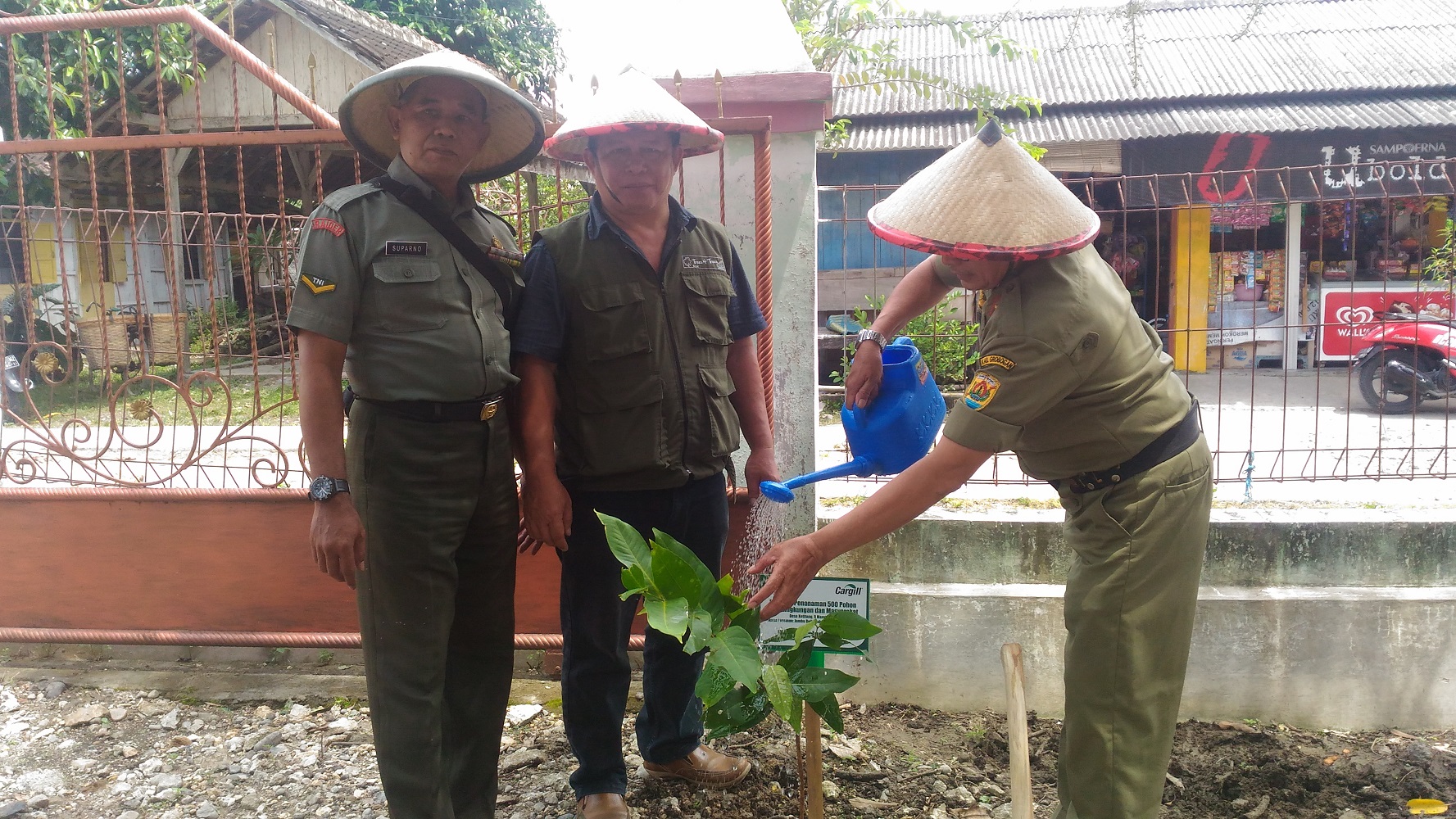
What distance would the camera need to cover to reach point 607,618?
2.48 meters

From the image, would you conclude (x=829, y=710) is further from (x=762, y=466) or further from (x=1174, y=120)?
(x=1174, y=120)

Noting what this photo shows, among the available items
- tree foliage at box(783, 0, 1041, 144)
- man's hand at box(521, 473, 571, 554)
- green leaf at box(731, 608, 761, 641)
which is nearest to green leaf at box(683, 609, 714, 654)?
green leaf at box(731, 608, 761, 641)

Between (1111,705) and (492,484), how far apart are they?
4.84ft

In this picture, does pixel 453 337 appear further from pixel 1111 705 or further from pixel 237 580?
pixel 237 580

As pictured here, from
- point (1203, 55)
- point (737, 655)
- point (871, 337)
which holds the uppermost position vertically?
point (1203, 55)

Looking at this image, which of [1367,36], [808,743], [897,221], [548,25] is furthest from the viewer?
[548,25]

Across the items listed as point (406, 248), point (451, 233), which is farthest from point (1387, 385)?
point (406, 248)

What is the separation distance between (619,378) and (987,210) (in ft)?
3.14

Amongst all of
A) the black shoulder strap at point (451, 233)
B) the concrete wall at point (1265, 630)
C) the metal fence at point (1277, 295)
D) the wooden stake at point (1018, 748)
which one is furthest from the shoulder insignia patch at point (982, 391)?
the metal fence at point (1277, 295)

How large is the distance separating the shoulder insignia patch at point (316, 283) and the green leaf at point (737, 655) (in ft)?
3.51

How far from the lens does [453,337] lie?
211cm

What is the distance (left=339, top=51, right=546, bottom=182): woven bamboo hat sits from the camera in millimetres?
2082

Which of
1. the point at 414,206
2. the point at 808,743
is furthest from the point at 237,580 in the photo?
the point at 808,743

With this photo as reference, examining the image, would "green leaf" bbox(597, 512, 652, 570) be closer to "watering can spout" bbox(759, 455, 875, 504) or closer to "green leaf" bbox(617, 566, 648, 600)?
"green leaf" bbox(617, 566, 648, 600)
